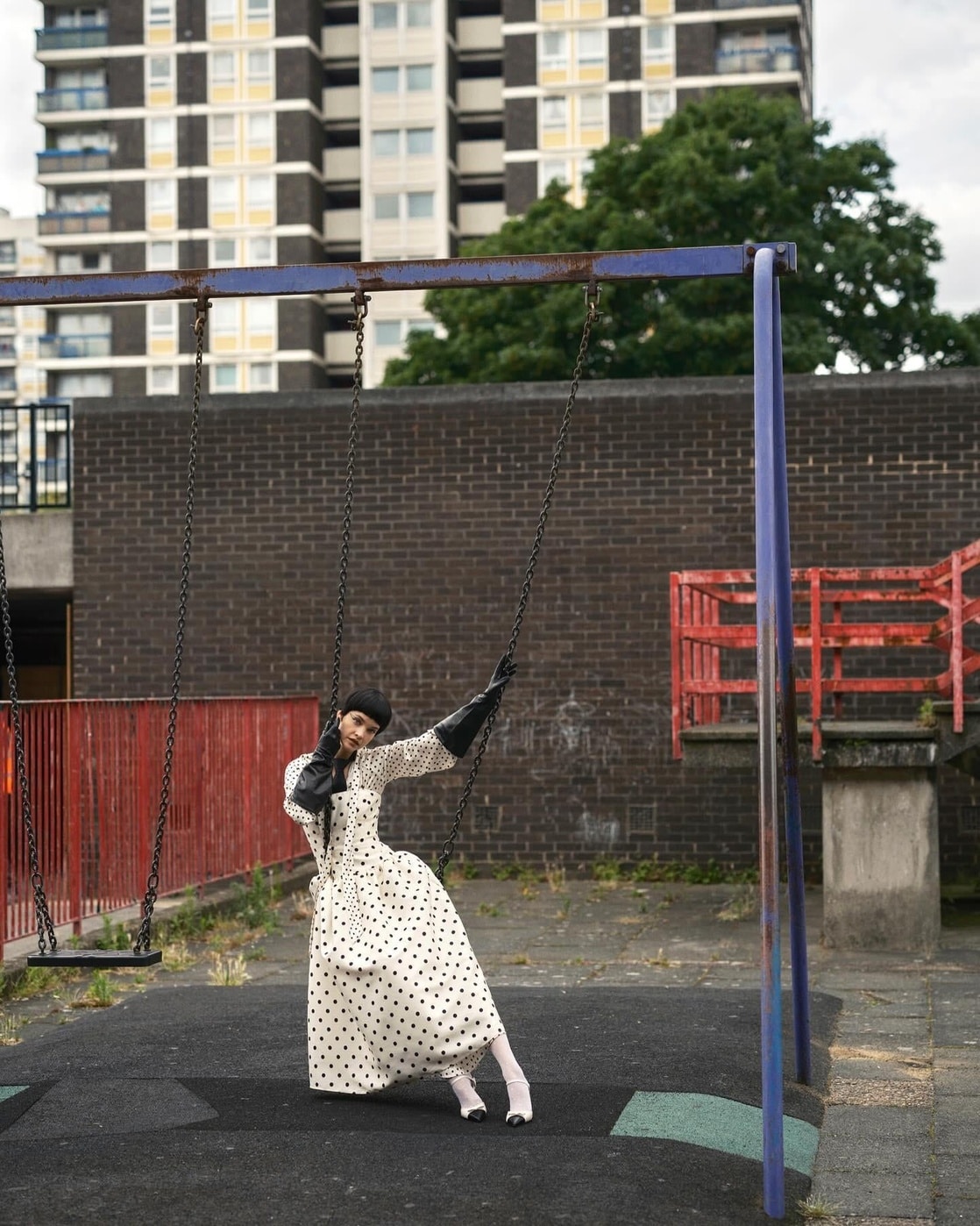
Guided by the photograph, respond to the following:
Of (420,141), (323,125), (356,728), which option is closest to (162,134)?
(323,125)

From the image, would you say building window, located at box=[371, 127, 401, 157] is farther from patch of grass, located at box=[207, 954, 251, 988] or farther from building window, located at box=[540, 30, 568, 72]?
patch of grass, located at box=[207, 954, 251, 988]

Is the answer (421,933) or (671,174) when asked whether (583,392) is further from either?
(671,174)

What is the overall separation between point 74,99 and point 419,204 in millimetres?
16764

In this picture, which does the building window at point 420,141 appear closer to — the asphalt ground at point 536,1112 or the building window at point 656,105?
the building window at point 656,105

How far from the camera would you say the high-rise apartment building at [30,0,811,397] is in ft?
224

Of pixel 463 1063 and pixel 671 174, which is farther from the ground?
pixel 671 174

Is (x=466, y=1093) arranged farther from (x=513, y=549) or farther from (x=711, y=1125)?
(x=513, y=549)

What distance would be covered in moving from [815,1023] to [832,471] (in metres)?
6.72

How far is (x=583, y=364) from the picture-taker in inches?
275

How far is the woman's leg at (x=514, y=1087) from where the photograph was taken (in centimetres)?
620

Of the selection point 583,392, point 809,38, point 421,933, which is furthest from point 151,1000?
point 809,38

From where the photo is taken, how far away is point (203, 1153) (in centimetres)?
589

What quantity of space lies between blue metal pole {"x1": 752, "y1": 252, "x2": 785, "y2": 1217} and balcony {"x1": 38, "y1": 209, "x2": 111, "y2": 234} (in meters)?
71.8

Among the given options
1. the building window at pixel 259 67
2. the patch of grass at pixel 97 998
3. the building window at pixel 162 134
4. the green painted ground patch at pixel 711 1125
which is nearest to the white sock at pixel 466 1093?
the green painted ground patch at pixel 711 1125
